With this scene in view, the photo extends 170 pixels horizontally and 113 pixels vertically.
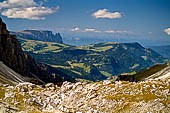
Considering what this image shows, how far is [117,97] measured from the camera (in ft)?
151

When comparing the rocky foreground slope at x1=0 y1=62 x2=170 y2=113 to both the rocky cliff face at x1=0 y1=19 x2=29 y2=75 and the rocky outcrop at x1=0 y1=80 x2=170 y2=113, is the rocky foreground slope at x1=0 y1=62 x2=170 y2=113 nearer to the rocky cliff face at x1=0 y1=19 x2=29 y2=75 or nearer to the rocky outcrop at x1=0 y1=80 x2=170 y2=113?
the rocky outcrop at x1=0 y1=80 x2=170 y2=113

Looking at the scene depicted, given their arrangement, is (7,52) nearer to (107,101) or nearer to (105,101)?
(105,101)

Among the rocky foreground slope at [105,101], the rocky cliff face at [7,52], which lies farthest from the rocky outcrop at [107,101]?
the rocky cliff face at [7,52]

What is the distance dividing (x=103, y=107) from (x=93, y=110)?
273 cm

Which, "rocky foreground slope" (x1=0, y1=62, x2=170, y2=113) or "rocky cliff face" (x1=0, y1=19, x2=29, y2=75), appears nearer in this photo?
"rocky foreground slope" (x1=0, y1=62, x2=170, y2=113)

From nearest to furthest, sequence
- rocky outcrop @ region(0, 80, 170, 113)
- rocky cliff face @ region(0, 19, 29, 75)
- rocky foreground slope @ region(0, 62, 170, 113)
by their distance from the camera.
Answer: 1. rocky foreground slope @ region(0, 62, 170, 113)
2. rocky outcrop @ region(0, 80, 170, 113)
3. rocky cliff face @ region(0, 19, 29, 75)

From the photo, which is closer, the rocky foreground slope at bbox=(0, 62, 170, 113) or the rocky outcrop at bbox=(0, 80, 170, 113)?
the rocky foreground slope at bbox=(0, 62, 170, 113)

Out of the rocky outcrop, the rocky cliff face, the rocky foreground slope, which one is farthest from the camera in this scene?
the rocky cliff face

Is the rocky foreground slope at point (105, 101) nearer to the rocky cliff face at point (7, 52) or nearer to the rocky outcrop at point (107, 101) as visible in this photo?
the rocky outcrop at point (107, 101)

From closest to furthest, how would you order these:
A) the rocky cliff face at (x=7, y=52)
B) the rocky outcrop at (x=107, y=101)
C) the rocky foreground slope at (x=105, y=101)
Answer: the rocky foreground slope at (x=105, y=101) < the rocky outcrop at (x=107, y=101) < the rocky cliff face at (x=7, y=52)

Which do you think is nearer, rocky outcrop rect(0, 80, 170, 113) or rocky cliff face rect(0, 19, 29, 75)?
rocky outcrop rect(0, 80, 170, 113)

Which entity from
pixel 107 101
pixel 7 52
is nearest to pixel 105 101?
pixel 107 101

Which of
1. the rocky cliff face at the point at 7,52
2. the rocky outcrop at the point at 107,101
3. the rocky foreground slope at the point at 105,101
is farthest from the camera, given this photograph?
the rocky cliff face at the point at 7,52

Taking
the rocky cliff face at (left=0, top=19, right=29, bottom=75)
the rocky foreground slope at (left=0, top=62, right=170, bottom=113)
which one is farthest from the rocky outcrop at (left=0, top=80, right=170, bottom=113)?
the rocky cliff face at (left=0, top=19, right=29, bottom=75)
